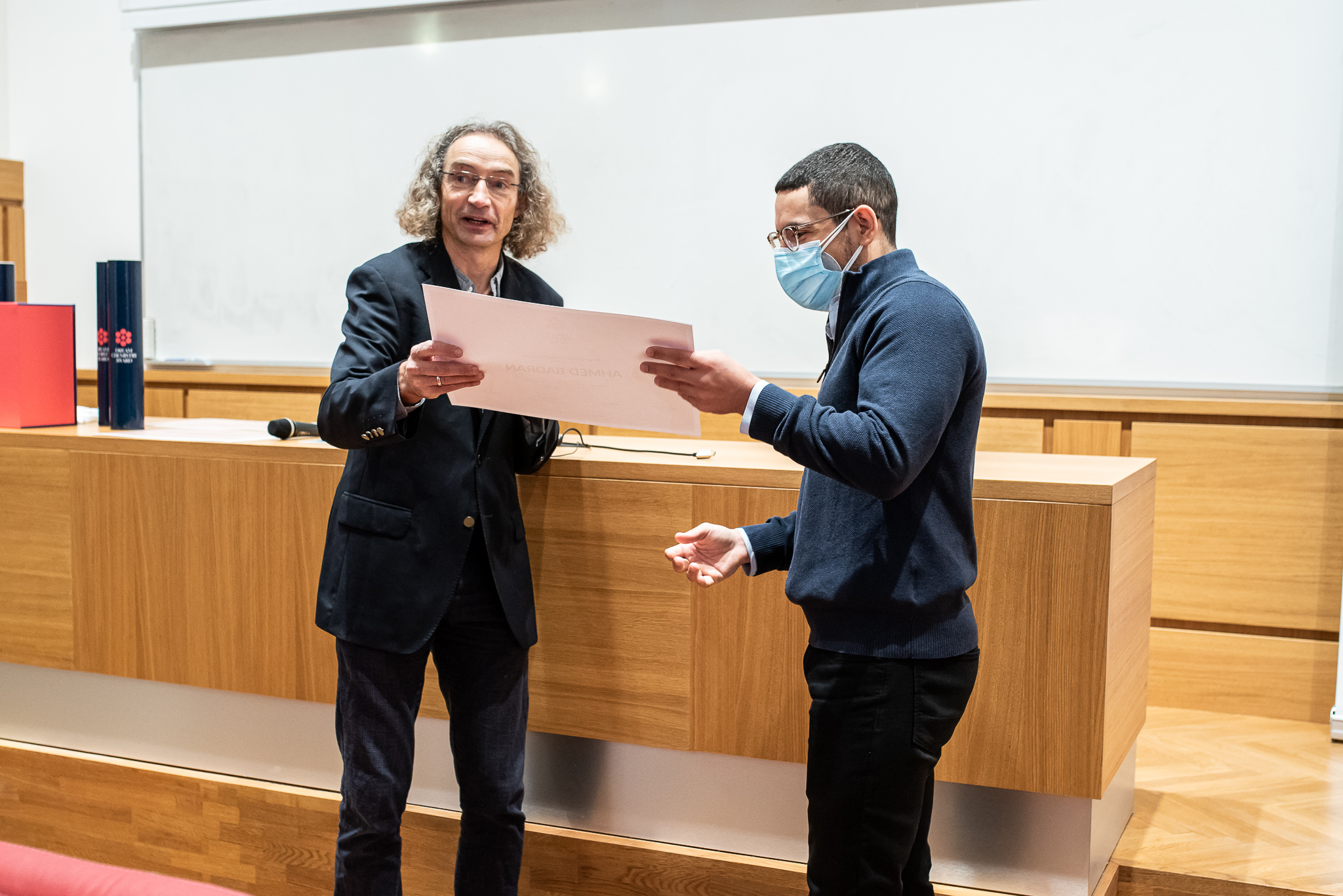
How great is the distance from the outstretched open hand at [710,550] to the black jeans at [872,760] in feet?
0.75

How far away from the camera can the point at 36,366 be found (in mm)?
2459

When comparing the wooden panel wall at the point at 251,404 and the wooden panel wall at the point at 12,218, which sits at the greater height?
the wooden panel wall at the point at 12,218

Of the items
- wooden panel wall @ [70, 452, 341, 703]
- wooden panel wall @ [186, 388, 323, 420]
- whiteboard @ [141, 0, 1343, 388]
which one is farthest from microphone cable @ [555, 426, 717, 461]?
wooden panel wall @ [186, 388, 323, 420]

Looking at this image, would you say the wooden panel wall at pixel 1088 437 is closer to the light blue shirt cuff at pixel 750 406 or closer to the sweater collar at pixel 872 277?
the sweater collar at pixel 872 277

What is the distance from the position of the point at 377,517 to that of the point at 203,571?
31.5 inches

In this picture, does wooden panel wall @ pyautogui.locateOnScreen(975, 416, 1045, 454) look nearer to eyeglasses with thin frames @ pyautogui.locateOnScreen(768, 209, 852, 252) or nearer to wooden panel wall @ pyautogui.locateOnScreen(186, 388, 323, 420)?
eyeglasses with thin frames @ pyautogui.locateOnScreen(768, 209, 852, 252)

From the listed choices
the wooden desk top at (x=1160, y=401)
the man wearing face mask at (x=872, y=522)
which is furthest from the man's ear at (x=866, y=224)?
the wooden desk top at (x=1160, y=401)

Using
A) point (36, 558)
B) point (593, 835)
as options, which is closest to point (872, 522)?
point (593, 835)

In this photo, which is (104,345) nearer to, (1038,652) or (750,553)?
(750,553)

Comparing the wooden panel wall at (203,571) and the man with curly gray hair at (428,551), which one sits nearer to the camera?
the man with curly gray hair at (428,551)

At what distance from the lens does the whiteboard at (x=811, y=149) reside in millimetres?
3053

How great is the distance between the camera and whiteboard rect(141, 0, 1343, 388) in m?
3.05

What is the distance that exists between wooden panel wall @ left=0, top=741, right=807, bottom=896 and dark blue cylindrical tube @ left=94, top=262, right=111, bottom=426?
77 cm

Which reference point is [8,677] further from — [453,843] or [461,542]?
[461,542]
